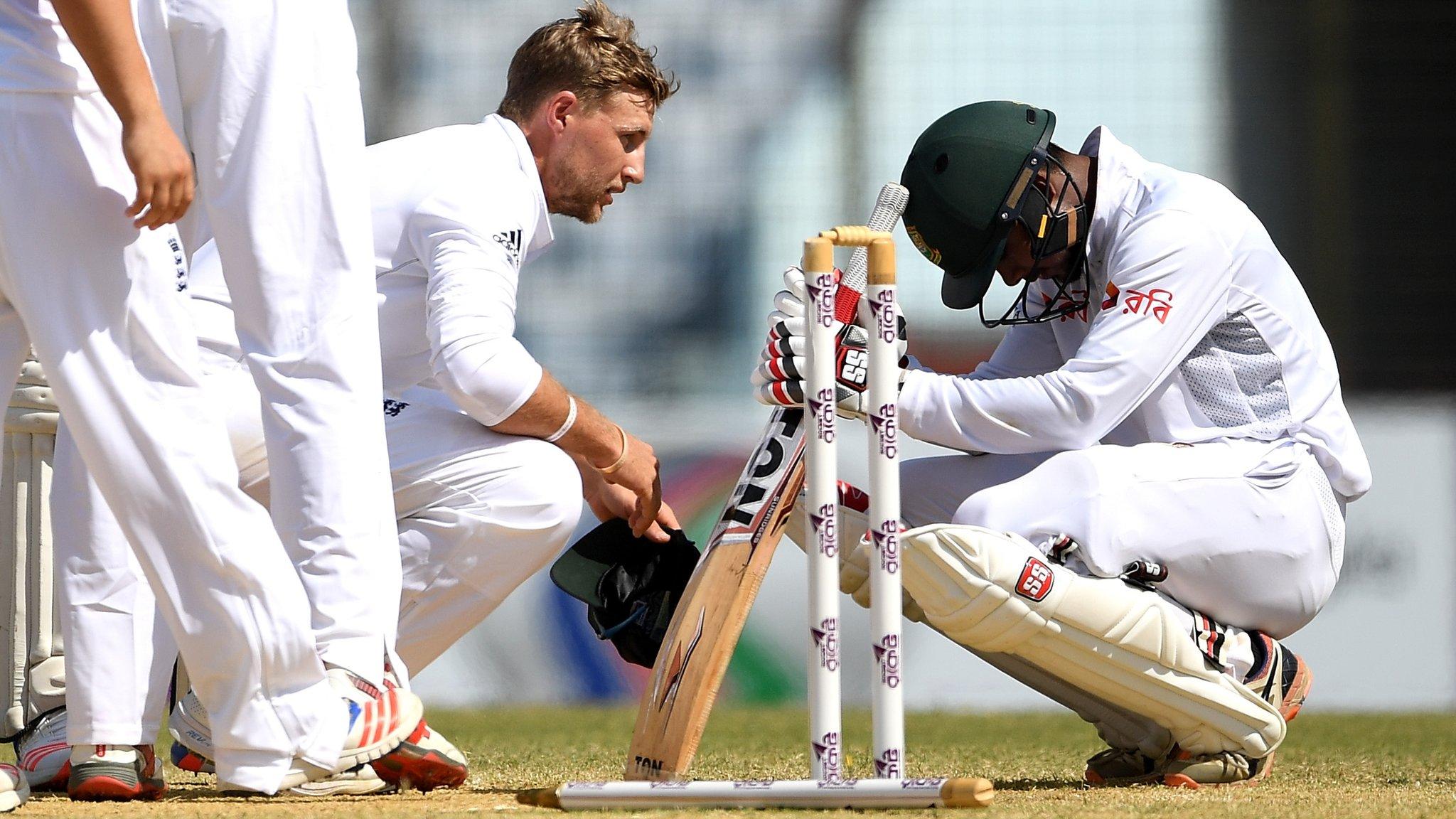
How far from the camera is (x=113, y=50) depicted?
181cm

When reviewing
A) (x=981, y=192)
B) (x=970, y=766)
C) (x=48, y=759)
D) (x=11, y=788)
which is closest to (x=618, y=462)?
(x=981, y=192)

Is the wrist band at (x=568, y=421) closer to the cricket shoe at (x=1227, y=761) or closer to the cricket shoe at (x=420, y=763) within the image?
the cricket shoe at (x=420, y=763)

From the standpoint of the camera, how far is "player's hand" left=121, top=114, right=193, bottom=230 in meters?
1.84

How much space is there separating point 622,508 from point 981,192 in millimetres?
820

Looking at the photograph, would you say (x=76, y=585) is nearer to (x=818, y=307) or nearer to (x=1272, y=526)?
(x=818, y=307)

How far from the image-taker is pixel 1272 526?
2641 millimetres

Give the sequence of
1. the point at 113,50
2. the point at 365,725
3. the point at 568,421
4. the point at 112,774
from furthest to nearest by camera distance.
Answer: the point at 568,421 < the point at 112,774 < the point at 365,725 < the point at 113,50

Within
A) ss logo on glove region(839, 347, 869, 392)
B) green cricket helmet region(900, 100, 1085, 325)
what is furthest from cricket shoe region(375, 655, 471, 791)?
green cricket helmet region(900, 100, 1085, 325)

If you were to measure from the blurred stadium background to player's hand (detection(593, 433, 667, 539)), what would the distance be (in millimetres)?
3091

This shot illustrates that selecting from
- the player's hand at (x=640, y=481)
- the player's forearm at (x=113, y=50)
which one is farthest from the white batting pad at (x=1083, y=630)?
the player's forearm at (x=113, y=50)

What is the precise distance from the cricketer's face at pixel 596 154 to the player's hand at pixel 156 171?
47.4 inches

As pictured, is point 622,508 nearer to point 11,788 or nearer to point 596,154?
point 596,154

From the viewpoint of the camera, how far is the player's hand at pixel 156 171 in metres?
1.84

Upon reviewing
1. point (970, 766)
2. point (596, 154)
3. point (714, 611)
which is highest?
point (596, 154)
